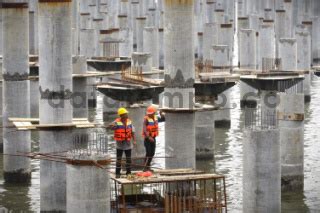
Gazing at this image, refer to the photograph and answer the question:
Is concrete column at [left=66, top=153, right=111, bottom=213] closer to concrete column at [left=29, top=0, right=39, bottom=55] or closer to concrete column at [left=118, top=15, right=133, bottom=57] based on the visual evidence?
concrete column at [left=118, top=15, right=133, bottom=57]

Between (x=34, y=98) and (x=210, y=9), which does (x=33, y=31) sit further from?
(x=210, y=9)

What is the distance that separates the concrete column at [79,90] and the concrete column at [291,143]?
407 inches

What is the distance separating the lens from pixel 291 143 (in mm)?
28031

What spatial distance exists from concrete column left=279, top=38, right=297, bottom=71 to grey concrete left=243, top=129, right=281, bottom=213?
10780mm

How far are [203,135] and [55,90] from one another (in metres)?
9.40

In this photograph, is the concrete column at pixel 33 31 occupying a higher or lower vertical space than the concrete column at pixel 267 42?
higher

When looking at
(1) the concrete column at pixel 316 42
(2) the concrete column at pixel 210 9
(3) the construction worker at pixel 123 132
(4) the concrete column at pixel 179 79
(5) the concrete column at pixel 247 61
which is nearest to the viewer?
(3) the construction worker at pixel 123 132

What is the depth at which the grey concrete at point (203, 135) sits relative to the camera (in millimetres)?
32906

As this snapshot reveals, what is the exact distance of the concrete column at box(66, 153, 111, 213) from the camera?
21031mm

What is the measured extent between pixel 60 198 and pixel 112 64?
17.1m

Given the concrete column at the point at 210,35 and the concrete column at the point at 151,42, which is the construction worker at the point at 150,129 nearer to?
the concrete column at the point at 151,42

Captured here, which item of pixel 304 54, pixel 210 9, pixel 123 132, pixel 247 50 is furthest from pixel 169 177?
pixel 210 9

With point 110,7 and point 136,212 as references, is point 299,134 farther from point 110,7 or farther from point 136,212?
point 110,7

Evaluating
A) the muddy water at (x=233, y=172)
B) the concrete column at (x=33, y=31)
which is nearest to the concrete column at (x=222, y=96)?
the muddy water at (x=233, y=172)
